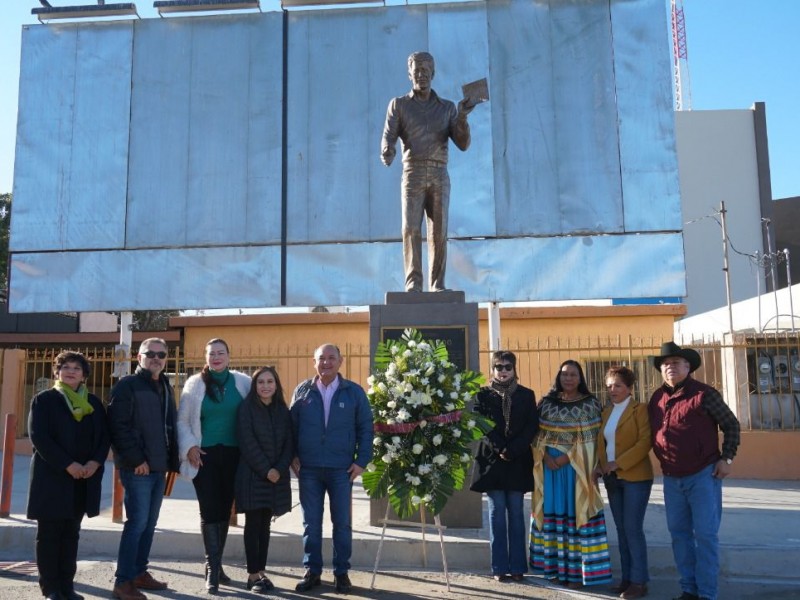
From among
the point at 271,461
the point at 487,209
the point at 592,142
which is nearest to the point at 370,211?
the point at 487,209

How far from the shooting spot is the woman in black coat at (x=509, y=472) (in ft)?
17.0

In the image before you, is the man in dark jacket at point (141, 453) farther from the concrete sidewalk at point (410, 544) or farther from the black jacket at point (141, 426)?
the concrete sidewalk at point (410, 544)

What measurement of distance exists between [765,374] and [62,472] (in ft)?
33.9

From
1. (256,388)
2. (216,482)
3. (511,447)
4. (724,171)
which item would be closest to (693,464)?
(511,447)

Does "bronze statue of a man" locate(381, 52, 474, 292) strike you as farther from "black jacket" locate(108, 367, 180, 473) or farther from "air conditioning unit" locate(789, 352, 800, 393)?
"air conditioning unit" locate(789, 352, 800, 393)

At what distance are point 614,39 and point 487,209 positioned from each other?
3911mm

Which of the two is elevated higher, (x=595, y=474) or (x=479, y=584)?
(x=595, y=474)

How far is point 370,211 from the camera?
13180 mm

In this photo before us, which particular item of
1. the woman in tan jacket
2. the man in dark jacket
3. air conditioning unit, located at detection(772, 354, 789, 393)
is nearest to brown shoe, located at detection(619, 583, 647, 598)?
the woman in tan jacket

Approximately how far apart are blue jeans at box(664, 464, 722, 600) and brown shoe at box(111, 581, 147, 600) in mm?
3510

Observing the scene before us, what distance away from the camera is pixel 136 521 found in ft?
15.5

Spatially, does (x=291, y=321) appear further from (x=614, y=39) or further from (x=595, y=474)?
(x=595, y=474)

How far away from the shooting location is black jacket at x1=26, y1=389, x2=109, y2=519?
4461 millimetres

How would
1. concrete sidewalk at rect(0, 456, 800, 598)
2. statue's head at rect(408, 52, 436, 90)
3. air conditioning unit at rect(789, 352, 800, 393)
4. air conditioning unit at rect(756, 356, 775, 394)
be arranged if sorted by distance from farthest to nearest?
1. air conditioning unit at rect(789, 352, 800, 393)
2. air conditioning unit at rect(756, 356, 775, 394)
3. statue's head at rect(408, 52, 436, 90)
4. concrete sidewalk at rect(0, 456, 800, 598)
